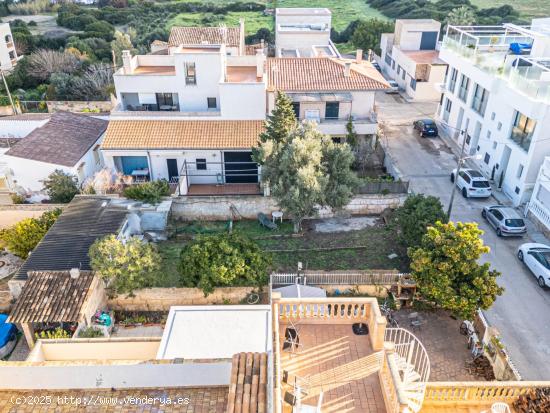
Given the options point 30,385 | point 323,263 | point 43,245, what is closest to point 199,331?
point 30,385

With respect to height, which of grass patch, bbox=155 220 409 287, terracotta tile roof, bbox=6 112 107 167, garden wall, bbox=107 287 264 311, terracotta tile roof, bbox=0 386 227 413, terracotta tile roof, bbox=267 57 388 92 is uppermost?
terracotta tile roof, bbox=267 57 388 92

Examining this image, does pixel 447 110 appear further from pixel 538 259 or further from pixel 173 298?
pixel 173 298

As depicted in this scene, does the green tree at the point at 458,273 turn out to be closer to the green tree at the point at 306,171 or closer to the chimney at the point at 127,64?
the green tree at the point at 306,171

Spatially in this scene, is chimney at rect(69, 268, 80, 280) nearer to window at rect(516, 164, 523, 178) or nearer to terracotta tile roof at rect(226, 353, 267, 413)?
terracotta tile roof at rect(226, 353, 267, 413)

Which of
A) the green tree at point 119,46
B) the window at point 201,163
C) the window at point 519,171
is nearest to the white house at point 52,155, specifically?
the window at point 201,163

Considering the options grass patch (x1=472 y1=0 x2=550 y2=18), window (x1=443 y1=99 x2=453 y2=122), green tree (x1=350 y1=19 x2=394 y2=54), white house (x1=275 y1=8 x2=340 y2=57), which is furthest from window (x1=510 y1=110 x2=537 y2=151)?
grass patch (x1=472 y1=0 x2=550 y2=18)
